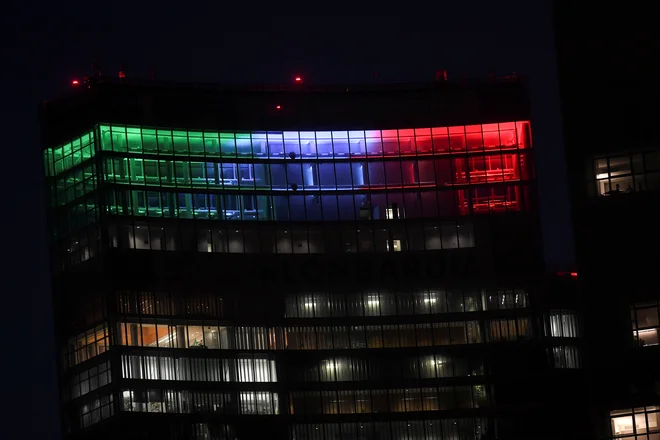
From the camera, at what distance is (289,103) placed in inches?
7141

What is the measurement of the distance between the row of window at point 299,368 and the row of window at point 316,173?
15619 mm

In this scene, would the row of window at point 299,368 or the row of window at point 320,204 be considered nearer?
the row of window at point 299,368

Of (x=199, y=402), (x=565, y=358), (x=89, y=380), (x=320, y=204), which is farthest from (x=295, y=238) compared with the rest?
(x=565, y=358)

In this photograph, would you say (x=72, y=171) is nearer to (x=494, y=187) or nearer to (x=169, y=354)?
(x=169, y=354)

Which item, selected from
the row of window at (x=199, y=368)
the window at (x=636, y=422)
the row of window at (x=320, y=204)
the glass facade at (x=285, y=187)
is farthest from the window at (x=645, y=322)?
the row of window at (x=199, y=368)

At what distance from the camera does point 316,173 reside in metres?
180

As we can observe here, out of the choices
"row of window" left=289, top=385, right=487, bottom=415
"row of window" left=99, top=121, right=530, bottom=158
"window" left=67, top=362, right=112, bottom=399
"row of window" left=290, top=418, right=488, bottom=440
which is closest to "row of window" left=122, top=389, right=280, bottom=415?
"window" left=67, top=362, right=112, bottom=399

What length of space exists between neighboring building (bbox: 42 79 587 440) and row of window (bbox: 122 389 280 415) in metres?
0.19

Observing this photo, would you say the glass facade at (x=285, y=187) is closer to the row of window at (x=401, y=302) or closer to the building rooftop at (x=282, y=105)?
the building rooftop at (x=282, y=105)

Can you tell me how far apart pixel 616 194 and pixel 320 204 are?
39.1 metres

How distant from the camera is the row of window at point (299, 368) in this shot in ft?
559

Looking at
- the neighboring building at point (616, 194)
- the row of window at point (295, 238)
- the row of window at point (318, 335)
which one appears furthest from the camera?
the row of window at point (295, 238)

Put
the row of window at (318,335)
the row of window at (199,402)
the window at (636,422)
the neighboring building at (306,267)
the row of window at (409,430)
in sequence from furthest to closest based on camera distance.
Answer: the row of window at (409,430), the neighboring building at (306,267), the row of window at (318,335), the row of window at (199,402), the window at (636,422)

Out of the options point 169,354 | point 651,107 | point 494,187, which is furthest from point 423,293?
point 651,107
